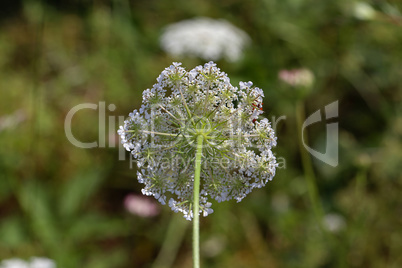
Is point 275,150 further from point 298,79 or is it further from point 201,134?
point 201,134

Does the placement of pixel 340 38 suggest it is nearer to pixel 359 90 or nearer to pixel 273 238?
pixel 359 90

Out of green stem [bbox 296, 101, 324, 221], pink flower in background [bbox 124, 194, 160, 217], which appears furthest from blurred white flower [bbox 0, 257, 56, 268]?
green stem [bbox 296, 101, 324, 221]

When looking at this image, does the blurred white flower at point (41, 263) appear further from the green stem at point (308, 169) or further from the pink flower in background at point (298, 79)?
the pink flower in background at point (298, 79)

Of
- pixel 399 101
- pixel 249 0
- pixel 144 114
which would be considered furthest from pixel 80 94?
pixel 144 114

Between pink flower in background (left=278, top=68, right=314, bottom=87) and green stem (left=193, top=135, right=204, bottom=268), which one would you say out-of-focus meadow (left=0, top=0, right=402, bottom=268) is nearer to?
pink flower in background (left=278, top=68, right=314, bottom=87)
